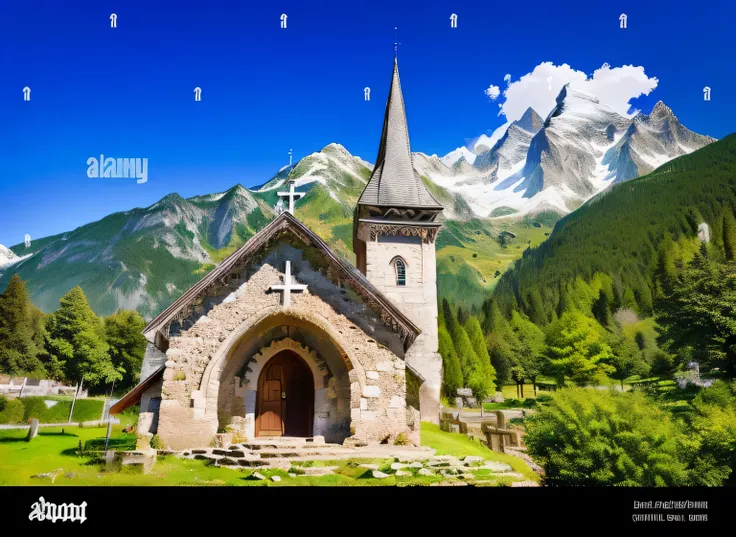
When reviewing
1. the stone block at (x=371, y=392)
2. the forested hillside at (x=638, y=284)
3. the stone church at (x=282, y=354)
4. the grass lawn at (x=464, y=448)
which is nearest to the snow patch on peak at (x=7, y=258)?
the stone church at (x=282, y=354)

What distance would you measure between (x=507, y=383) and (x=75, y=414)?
889cm

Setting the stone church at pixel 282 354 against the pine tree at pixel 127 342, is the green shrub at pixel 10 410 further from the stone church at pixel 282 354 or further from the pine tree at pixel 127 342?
the pine tree at pixel 127 342

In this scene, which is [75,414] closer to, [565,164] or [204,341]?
[204,341]

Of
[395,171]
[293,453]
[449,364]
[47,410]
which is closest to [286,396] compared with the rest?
[293,453]

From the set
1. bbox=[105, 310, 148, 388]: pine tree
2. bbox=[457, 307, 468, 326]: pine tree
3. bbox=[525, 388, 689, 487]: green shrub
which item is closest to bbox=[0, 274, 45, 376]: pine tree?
bbox=[105, 310, 148, 388]: pine tree

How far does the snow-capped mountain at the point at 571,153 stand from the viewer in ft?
35.5

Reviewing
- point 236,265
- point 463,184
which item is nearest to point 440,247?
point 463,184

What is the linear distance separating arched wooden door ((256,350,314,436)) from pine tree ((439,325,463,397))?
4961 mm

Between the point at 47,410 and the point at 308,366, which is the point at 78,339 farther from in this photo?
the point at 308,366

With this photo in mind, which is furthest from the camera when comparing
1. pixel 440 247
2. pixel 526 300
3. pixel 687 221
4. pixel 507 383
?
pixel 440 247

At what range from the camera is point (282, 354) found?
1123cm

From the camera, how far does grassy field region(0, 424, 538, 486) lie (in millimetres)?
7812
